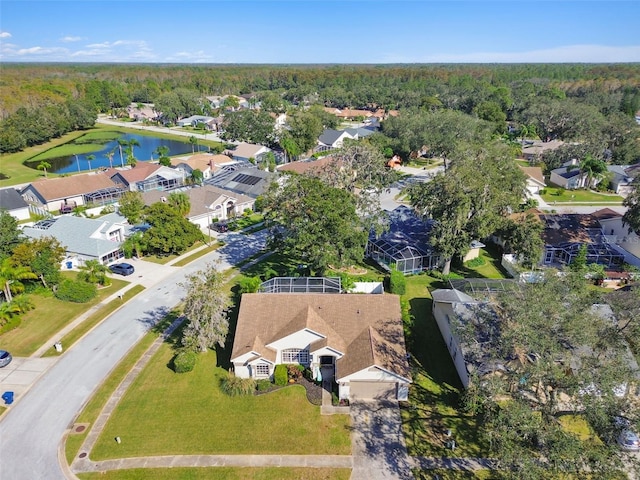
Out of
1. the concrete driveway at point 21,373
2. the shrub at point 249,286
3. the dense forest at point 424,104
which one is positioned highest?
the dense forest at point 424,104

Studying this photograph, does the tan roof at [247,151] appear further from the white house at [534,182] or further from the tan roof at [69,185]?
the white house at [534,182]

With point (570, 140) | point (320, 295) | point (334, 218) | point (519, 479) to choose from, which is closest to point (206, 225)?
point (334, 218)

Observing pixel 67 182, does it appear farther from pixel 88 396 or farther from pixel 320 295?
pixel 320 295

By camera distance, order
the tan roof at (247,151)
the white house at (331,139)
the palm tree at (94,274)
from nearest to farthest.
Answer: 1. the palm tree at (94,274)
2. the tan roof at (247,151)
3. the white house at (331,139)

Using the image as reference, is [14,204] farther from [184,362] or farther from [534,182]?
[534,182]

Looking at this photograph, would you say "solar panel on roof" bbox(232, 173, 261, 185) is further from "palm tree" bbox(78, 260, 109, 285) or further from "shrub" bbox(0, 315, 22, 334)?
"shrub" bbox(0, 315, 22, 334)

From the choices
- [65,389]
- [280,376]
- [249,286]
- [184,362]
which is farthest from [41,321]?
[280,376]

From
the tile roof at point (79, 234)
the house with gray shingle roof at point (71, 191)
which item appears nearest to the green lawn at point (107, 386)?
the tile roof at point (79, 234)

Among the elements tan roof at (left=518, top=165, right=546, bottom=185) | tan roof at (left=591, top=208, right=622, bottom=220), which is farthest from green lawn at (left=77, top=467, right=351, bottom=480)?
tan roof at (left=518, top=165, right=546, bottom=185)
